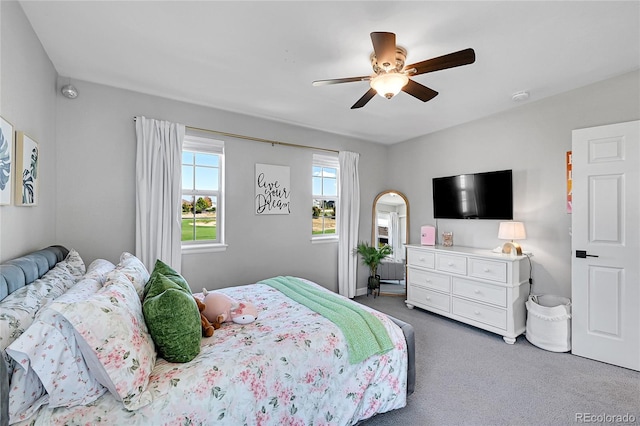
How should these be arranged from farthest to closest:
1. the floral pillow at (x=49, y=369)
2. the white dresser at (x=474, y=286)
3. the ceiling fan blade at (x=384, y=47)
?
1. the white dresser at (x=474, y=286)
2. the ceiling fan blade at (x=384, y=47)
3. the floral pillow at (x=49, y=369)

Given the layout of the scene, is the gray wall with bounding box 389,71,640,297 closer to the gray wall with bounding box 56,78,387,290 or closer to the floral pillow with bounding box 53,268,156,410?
the gray wall with bounding box 56,78,387,290

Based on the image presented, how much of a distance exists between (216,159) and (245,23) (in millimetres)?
1834

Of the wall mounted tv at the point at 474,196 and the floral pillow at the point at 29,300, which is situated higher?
the wall mounted tv at the point at 474,196

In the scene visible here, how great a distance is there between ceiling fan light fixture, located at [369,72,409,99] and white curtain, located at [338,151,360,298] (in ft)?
7.25

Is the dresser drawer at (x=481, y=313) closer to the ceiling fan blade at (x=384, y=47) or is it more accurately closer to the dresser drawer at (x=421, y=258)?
the dresser drawer at (x=421, y=258)

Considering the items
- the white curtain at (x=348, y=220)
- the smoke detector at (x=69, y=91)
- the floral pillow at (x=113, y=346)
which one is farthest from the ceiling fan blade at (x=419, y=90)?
the smoke detector at (x=69, y=91)

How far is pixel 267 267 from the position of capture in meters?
3.67

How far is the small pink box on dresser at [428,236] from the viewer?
3.96m

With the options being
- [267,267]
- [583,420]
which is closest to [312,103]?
[267,267]

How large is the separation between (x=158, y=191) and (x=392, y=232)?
11.2ft

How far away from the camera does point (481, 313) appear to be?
10.2 feet

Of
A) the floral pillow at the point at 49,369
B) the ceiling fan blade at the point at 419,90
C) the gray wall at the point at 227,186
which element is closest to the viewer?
the floral pillow at the point at 49,369

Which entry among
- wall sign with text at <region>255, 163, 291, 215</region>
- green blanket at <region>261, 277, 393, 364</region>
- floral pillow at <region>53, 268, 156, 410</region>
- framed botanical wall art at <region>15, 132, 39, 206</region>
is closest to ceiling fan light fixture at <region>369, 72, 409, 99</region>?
green blanket at <region>261, 277, 393, 364</region>

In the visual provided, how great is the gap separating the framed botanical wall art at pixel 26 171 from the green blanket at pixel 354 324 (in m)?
1.89
